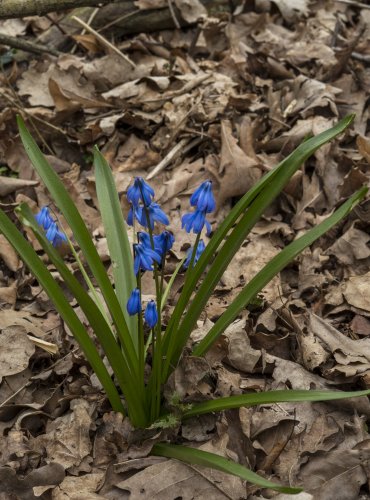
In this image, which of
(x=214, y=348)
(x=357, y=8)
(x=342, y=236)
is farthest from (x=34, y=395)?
(x=357, y=8)

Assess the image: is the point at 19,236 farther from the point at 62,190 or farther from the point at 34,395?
the point at 34,395

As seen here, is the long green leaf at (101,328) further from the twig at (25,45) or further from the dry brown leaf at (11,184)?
the twig at (25,45)

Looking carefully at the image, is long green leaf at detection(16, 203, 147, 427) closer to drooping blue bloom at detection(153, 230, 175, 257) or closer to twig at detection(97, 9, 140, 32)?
Result: drooping blue bloom at detection(153, 230, 175, 257)

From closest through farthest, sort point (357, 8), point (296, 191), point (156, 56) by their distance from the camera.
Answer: point (296, 191), point (156, 56), point (357, 8)

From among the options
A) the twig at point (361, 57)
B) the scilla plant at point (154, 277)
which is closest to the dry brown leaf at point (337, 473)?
the scilla plant at point (154, 277)

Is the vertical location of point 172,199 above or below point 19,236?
below

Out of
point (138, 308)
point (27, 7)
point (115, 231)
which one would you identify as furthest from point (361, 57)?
point (138, 308)

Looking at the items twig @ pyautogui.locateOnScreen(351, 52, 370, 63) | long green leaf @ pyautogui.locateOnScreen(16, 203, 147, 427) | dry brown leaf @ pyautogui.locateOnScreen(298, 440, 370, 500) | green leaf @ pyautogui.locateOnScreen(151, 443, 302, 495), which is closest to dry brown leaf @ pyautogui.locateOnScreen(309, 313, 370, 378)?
dry brown leaf @ pyautogui.locateOnScreen(298, 440, 370, 500)
